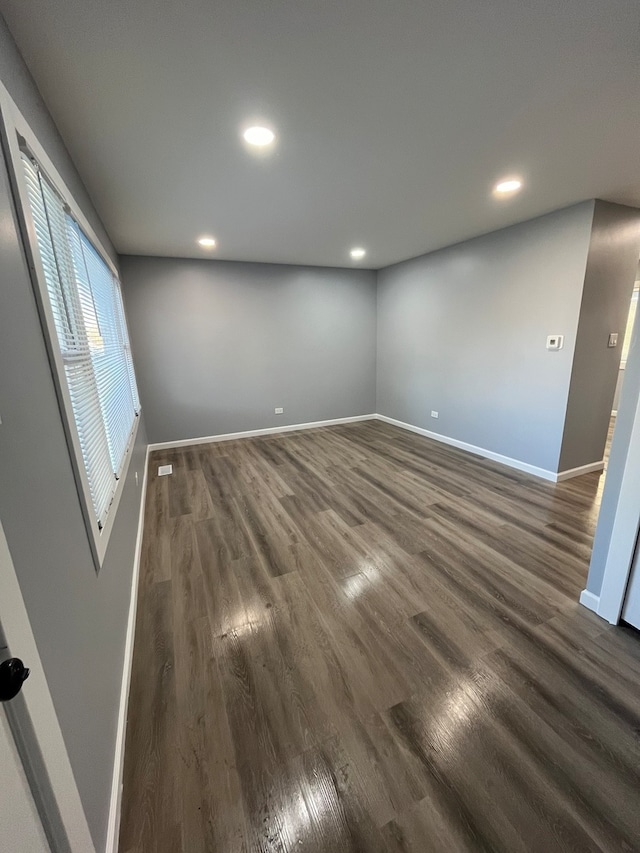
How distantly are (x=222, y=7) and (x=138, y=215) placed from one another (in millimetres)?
2175

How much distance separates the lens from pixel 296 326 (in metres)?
5.16

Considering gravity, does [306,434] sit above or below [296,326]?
below

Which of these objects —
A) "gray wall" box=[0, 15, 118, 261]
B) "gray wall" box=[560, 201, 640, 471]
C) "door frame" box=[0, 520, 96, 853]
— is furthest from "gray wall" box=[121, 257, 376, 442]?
"door frame" box=[0, 520, 96, 853]

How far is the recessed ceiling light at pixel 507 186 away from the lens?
95.5 inches

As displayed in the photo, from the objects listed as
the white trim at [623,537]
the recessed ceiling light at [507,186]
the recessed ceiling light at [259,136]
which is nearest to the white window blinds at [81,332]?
the recessed ceiling light at [259,136]

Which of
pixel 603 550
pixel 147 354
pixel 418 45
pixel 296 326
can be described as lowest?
pixel 603 550

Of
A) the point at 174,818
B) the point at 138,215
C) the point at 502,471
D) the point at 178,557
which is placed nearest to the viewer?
the point at 174,818

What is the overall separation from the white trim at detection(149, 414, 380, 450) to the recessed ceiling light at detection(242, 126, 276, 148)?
3.76 m

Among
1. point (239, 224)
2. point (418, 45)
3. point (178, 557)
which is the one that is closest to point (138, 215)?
point (239, 224)

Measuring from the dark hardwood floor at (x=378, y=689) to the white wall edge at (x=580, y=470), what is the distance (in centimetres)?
66

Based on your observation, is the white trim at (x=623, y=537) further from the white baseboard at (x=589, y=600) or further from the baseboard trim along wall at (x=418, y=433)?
the baseboard trim along wall at (x=418, y=433)

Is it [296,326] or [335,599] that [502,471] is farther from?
[296,326]

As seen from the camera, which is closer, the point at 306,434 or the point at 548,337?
the point at 548,337

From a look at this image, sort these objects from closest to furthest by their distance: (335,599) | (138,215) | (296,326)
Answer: (335,599) < (138,215) < (296,326)
